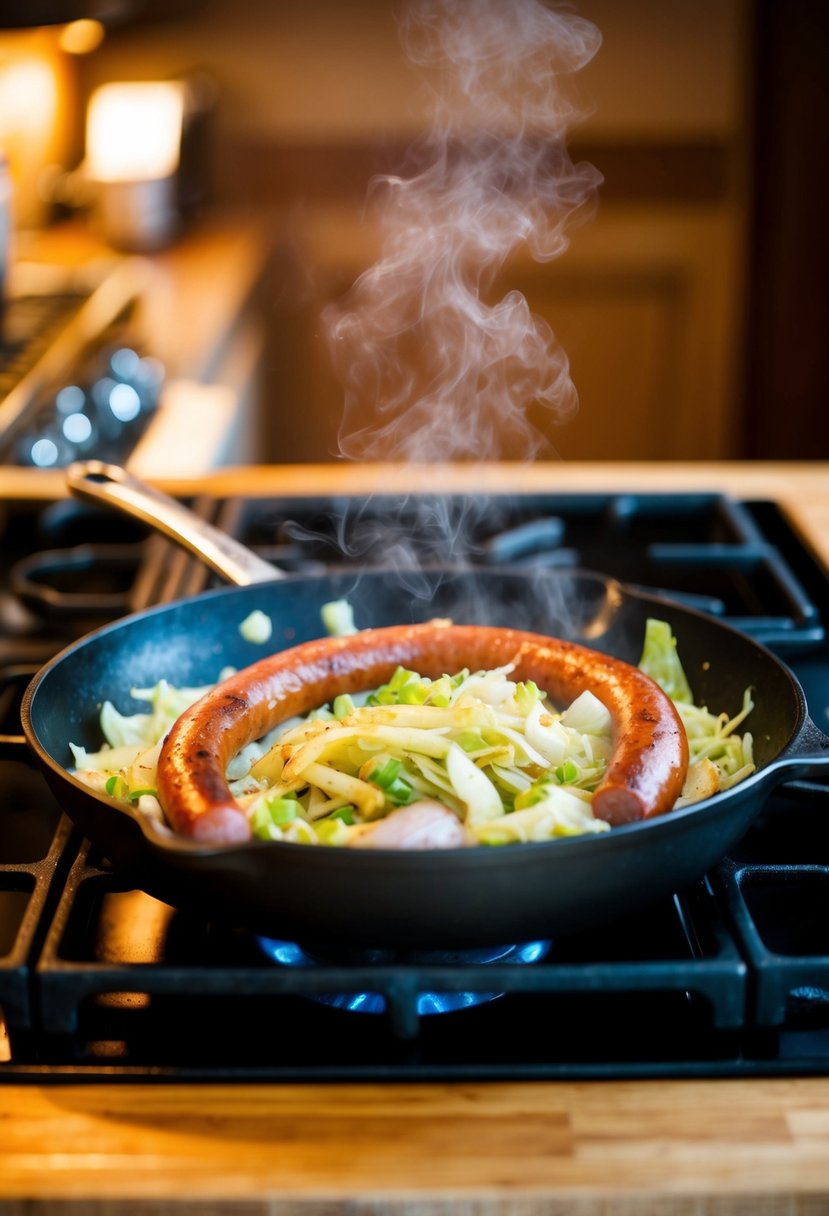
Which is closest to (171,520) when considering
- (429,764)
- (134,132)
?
(429,764)

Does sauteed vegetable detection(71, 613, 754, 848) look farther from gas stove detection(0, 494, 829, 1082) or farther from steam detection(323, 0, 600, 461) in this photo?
steam detection(323, 0, 600, 461)

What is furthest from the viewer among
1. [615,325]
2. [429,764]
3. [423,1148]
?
[615,325]

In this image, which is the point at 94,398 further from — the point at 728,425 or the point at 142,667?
the point at 728,425

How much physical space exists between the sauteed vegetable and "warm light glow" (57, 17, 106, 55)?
12.3 feet

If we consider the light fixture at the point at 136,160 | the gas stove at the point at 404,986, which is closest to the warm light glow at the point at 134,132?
the light fixture at the point at 136,160

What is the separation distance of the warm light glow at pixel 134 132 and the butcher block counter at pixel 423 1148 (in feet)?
11.7

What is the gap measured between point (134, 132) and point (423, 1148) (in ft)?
12.8

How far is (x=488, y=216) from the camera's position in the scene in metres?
4.41

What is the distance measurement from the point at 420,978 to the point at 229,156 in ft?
14.8

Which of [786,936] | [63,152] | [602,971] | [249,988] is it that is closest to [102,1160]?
[249,988]

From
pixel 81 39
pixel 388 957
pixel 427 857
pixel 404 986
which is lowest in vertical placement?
pixel 388 957

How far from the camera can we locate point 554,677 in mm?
1319

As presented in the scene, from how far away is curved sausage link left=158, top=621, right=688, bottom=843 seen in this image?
1014 millimetres

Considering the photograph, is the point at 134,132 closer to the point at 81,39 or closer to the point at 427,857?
the point at 81,39
